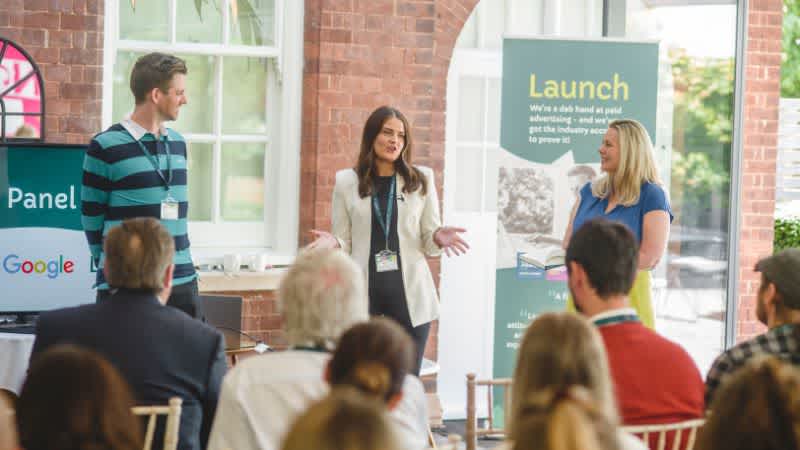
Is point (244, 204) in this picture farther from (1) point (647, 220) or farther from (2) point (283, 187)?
(1) point (647, 220)

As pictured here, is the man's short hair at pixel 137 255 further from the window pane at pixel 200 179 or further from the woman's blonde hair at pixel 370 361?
the window pane at pixel 200 179

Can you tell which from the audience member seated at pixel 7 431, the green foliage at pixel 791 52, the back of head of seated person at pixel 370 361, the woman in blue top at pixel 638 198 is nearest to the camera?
the audience member seated at pixel 7 431

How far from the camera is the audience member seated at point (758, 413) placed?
1.71 m

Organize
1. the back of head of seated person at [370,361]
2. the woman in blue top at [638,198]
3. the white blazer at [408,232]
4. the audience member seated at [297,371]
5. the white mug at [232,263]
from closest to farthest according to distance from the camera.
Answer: the back of head of seated person at [370,361], the audience member seated at [297,371], the woman in blue top at [638,198], the white blazer at [408,232], the white mug at [232,263]

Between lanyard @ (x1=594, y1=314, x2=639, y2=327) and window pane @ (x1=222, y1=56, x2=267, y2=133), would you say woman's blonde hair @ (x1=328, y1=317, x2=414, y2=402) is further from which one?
window pane @ (x1=222, y1=56, x2=267, y2=133)

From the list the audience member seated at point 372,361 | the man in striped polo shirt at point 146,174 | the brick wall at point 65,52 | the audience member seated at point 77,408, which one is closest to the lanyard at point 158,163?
the man in striped polo shirt at point 146,174

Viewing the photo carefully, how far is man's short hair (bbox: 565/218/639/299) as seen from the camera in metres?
2.99

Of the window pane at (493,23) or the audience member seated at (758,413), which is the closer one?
the audience member seated at (758,413)

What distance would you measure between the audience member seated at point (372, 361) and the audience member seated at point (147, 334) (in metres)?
0.79

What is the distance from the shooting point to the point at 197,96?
239 inches

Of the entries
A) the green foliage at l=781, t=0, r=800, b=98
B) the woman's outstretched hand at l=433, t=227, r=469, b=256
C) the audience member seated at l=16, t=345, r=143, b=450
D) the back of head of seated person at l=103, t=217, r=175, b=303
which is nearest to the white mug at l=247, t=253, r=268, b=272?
the woman's outstretched hand at l=433, t=227, r=469, b=256

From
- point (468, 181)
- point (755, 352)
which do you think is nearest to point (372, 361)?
point (755, 352)

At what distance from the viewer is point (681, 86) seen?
10102mm

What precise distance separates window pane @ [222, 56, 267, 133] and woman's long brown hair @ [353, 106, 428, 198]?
1574mm
